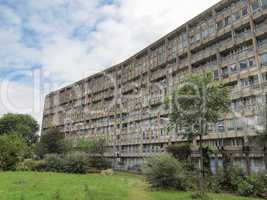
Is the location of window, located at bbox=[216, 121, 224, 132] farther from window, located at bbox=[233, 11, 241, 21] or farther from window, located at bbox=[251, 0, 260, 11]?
window, located at bbox=[251, 0, 260, 11]

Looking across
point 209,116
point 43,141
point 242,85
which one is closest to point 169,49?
point 242,85

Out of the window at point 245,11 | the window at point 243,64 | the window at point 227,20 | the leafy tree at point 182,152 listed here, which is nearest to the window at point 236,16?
the window at point 245,11

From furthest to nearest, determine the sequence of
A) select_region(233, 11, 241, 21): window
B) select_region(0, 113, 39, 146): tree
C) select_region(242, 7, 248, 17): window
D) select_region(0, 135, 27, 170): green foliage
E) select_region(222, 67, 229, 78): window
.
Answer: select_region(0, 113, 39, 146): tree
select_region(0, 135, 27, 170): green foliage
select_region(222, 67, 229, 78): window
select_region(233, 11, 241, 21): window
select_region(242, 7, 248, 17): window

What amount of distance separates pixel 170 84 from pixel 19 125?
62533 millimetres

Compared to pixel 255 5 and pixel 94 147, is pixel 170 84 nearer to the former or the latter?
pixel 255 5

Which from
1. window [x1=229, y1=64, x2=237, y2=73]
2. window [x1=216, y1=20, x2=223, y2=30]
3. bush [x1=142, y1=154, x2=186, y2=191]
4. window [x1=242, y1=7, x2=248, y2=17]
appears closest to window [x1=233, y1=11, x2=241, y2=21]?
window [x1=242, y1=7, x2=248, y2=17]

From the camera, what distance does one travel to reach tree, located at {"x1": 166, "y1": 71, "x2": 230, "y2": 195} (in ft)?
72.1

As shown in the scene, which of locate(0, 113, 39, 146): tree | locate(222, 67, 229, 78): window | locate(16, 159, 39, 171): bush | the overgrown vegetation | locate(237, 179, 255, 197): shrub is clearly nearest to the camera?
locate(237, 179, 255, 197): shrub

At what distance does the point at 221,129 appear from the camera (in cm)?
3794

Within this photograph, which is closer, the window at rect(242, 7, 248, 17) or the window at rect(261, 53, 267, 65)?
the window at rect(261, 53, 267, 65)

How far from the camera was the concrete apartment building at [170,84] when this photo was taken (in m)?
35.3

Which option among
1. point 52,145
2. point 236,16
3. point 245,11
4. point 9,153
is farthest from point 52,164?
point 245,11

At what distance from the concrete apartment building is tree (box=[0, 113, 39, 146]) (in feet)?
48.3

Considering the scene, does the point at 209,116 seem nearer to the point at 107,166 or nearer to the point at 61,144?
the point at 107,166
